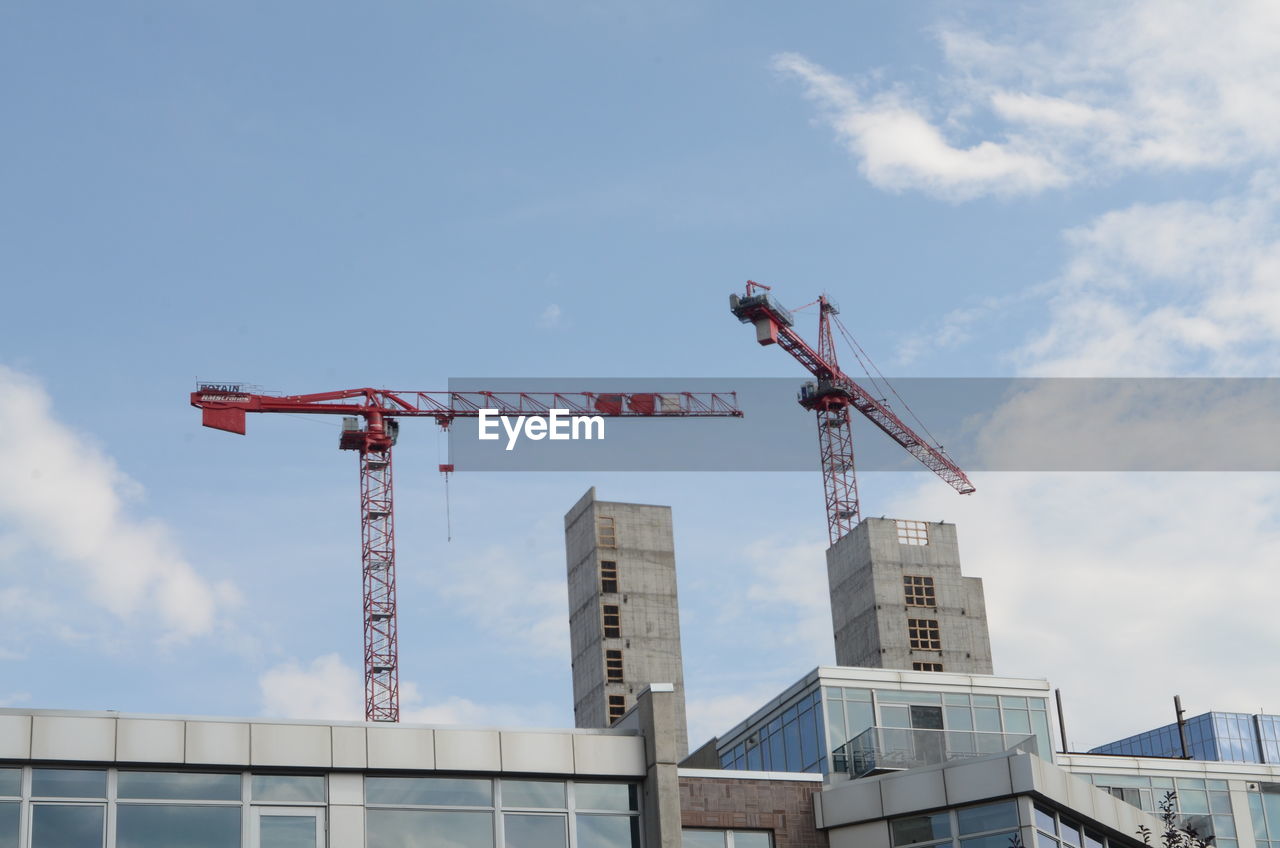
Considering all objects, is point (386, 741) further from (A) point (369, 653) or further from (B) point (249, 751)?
(A) point (369, 653)

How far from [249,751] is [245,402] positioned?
3961 inches

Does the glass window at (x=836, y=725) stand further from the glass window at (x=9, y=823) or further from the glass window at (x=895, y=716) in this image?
the glass window at (x=9, y=823)

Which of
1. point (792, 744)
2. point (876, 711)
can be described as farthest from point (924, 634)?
point (876, 711)

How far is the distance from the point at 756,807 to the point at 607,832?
504cm

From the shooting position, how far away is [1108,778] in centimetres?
5528

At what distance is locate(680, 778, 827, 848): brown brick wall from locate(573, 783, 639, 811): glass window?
250cm

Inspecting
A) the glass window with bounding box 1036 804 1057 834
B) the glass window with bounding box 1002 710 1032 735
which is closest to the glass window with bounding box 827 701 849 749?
the glass window with bounding box 1002 710 1032 735

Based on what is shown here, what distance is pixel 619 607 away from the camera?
367 ft

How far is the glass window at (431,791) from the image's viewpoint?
110 feet

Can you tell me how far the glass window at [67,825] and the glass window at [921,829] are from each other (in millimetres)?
16412

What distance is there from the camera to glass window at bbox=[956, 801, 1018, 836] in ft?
118

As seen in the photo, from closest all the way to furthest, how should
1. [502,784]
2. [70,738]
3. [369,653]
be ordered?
[70,738] < [502,784] < [369,653]

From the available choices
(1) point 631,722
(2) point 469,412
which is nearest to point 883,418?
(2) point 469,412

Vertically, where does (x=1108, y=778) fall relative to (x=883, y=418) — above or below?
below
